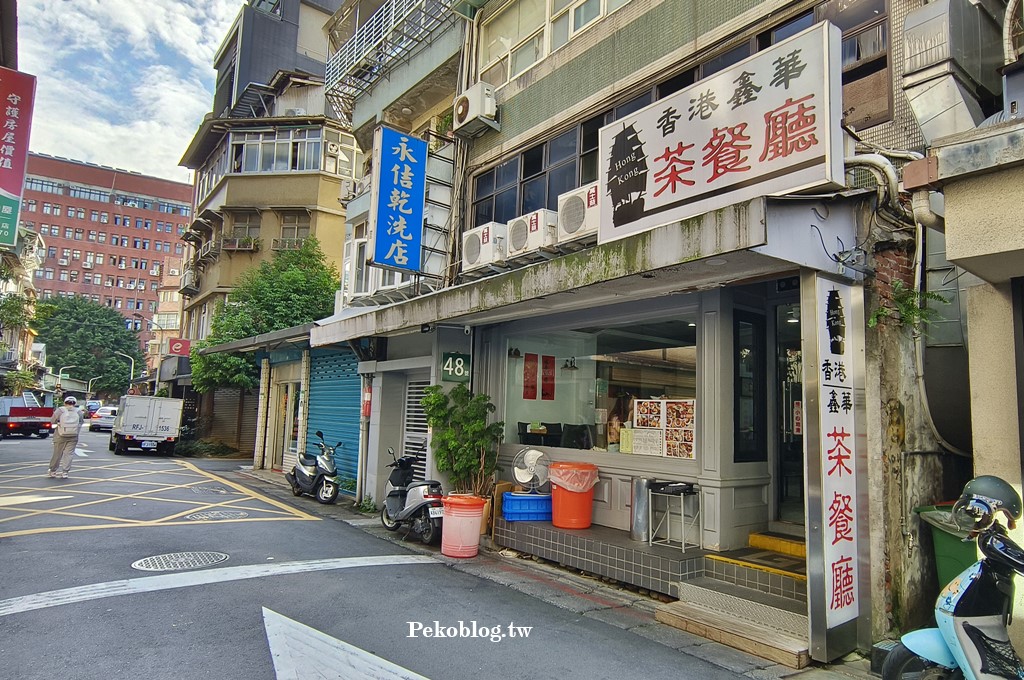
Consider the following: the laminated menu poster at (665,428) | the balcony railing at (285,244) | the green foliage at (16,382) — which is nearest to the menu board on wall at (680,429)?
the laminated menu poster at (665,428)

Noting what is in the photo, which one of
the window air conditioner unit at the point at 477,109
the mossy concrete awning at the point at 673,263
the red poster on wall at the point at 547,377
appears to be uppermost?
the window air conditioner unit at the point at 477,109

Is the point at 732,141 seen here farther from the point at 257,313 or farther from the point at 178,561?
the point at 257,313

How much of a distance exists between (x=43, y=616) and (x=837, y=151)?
7596 millimetres

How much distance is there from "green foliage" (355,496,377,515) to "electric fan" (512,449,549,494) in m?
4.21

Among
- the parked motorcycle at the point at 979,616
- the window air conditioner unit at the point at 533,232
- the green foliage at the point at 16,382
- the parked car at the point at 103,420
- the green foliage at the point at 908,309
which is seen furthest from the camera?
the green foliage at the point at 16,382

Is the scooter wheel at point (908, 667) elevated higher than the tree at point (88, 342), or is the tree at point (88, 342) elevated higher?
the tree at point (88, 342)

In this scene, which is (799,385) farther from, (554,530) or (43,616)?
(43,616)

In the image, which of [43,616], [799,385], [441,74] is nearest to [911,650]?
[799,385]

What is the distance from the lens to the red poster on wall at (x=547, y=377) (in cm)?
997

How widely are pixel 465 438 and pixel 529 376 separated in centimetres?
142

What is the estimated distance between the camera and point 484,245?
10.2 meters

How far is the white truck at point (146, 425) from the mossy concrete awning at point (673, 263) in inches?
739

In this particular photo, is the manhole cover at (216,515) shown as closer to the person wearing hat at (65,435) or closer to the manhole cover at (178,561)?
the manhole cover at (178,561)
